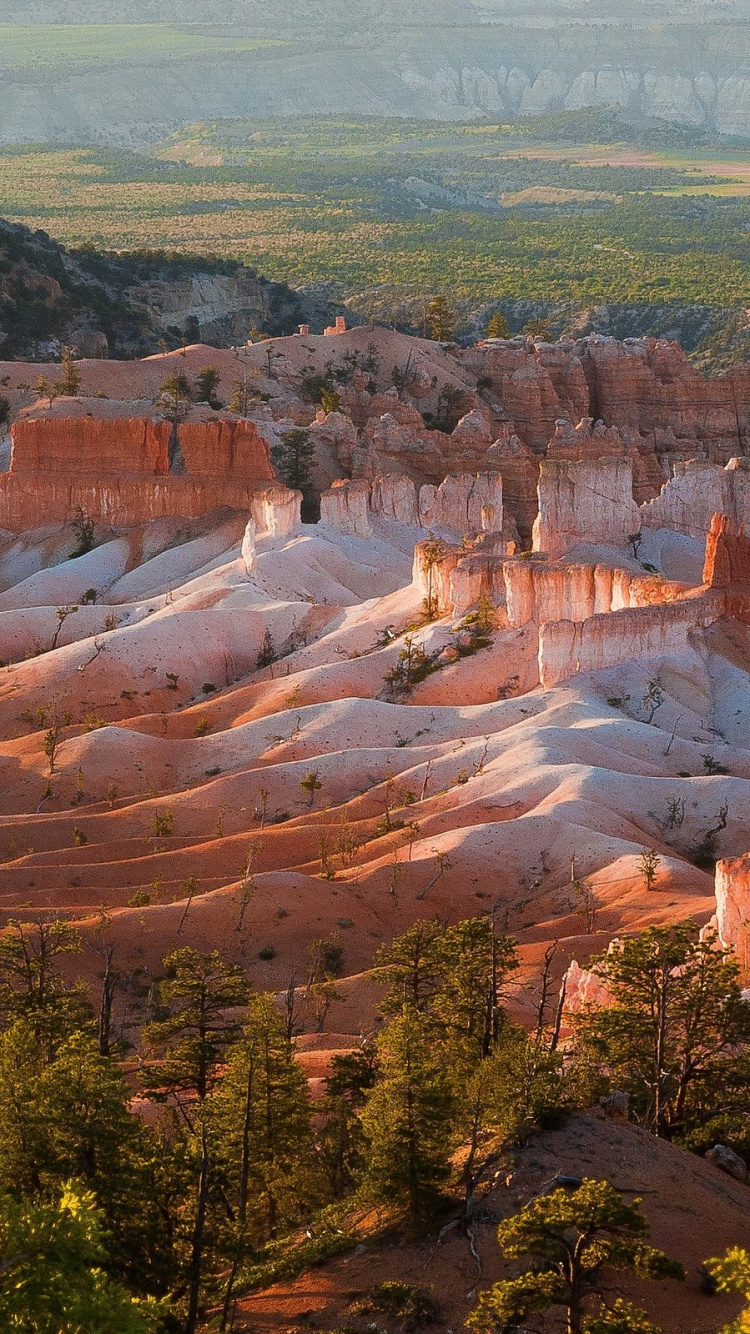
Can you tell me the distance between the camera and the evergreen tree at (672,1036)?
30438 millimetres

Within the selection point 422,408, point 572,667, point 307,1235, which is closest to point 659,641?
point 572,667

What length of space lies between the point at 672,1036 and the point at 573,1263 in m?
10.0

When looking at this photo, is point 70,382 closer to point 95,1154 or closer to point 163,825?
point 163,825

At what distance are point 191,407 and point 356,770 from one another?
132 ft

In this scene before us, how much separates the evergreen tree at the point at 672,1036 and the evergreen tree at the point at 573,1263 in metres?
6.77

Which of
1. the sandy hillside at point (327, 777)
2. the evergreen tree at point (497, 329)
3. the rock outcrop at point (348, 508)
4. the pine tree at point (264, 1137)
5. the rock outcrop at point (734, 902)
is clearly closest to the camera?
the pine tree at point (264, 1137)

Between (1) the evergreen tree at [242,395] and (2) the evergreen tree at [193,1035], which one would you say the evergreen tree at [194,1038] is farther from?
(1) the evergreen tree at [242,395]

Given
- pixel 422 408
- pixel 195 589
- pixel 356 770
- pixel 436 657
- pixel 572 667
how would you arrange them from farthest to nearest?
pixel 422 408 < pixel 195 589 < pixel 436 657 < pixel 572 667 < pixel 356 770

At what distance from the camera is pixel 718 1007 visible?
3191 centimetres

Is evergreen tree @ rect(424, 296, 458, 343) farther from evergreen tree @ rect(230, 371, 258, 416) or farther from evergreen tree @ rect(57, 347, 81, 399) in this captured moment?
evergreen tree @ rect(57, 347, 81, 399)

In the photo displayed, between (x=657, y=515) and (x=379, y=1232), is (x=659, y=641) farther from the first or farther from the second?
(x=379, y=1232)

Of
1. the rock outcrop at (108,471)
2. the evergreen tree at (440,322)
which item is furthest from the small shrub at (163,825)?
the evergreen tree at (440,322)

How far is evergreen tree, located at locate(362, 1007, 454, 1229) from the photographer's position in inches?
1059

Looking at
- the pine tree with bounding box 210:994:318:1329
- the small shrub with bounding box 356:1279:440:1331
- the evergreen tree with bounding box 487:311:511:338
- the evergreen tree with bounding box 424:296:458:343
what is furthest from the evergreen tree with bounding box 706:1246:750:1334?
the evergreen tree with bounding box 487:311:511:338
